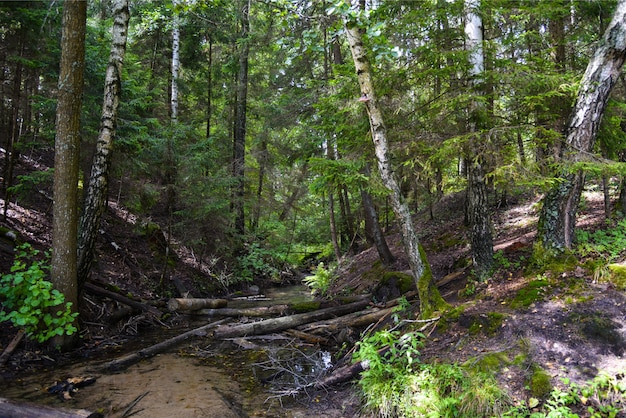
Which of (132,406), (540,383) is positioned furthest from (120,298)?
(540,383)

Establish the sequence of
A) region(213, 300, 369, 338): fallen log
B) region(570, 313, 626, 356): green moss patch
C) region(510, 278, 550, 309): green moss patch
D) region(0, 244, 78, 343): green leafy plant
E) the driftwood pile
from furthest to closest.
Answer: region(213, 300, 369, 338): fallen log < the driftwood pile < region(0, 244, 78, 343): green leafy plant < region(510, 278, 550, 309): green moss patch < region(570, 313, 626, 356): green moss patch

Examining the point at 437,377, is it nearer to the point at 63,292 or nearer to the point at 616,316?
the point at 616,316

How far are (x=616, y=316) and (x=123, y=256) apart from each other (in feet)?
37.2

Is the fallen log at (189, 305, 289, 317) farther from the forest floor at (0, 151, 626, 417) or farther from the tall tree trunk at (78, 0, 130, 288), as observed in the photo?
the tall tree trunk at (78, 0, 130, 288)

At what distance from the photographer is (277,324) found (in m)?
8.17

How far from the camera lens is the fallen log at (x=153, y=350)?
19.7ft

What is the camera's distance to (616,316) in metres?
4.56

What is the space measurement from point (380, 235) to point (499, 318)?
237 inches

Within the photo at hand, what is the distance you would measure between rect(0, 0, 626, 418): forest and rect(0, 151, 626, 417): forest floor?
1.3 inches

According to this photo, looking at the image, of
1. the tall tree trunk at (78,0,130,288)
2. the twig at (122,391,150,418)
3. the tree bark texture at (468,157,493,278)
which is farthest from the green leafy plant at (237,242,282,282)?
the tree bark texture at (468,157,493,278)

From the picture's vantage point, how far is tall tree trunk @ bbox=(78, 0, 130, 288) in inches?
280

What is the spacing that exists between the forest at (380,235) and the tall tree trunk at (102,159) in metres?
0.04

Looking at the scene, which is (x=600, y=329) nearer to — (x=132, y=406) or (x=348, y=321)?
(x=348, y=321)

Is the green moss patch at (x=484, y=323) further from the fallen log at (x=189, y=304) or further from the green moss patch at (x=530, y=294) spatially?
the fallen log at (x=189, y=304)
